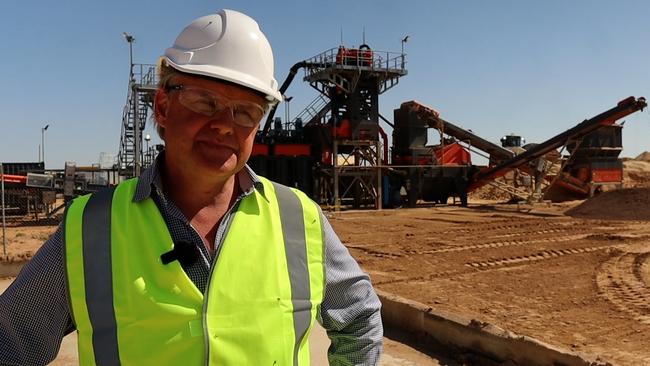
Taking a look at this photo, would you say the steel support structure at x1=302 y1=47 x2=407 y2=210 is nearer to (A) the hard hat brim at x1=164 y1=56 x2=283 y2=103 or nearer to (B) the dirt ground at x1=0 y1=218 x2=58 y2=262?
(B) the dirt ground at x1=0 y1=218 x2=58 y2=262

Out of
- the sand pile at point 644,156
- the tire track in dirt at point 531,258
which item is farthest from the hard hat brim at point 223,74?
the sand pile at point 644,156

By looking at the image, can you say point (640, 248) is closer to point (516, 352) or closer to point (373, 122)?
point (516, 352)

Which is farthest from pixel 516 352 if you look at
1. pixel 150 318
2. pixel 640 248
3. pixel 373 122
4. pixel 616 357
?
pixel 373 122

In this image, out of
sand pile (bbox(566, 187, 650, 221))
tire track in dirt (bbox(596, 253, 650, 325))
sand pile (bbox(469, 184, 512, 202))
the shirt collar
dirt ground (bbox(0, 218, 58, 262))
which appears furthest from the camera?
sand pile (bbox(469, 184, 512, 202))

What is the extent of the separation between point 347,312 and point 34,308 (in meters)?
0.89

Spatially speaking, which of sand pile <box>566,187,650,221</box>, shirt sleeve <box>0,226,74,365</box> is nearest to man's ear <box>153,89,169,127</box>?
shirt sleeve <box>0,226,74,365</box>

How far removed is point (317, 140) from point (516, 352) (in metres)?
21.6

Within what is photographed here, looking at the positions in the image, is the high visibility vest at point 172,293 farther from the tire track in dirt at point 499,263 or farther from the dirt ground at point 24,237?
the dirt ground at point 24,237

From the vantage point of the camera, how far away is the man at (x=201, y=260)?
1.29m

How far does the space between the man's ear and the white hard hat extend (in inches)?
4.0

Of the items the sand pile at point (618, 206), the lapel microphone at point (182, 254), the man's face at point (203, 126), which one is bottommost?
the sand pile at point (618, 206)

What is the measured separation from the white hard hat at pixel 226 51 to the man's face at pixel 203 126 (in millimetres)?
42

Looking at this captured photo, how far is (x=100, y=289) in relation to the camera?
129 centimetres

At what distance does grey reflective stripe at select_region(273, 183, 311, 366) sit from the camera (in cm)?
149
